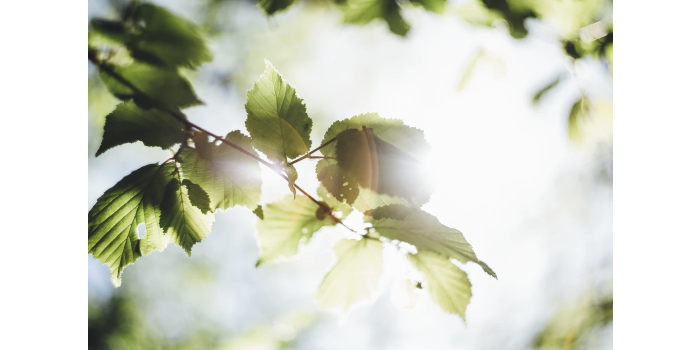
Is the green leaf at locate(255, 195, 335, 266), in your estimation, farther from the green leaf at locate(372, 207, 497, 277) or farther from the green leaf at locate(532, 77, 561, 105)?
the green leaf at locate(532, 77, 561, 105)

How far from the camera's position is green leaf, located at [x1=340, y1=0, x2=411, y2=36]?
1.54 feet

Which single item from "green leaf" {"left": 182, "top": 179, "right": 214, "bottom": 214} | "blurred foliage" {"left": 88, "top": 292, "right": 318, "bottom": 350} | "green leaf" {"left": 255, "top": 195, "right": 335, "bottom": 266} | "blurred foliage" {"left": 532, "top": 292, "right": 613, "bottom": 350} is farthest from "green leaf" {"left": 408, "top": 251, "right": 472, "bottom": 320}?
"blurred foliage" {"left": 532, "top": 292, "right": 613, "bottom": 350}

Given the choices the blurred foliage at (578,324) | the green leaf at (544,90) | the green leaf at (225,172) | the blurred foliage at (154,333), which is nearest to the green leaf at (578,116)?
the green leaf at (544,90)

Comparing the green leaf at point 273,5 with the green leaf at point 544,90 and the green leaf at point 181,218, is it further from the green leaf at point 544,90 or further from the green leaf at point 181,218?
the green leaf at point 544,90

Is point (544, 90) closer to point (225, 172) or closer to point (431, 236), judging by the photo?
point (431, 236)

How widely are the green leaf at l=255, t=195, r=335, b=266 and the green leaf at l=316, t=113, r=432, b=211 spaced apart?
3.9 inches

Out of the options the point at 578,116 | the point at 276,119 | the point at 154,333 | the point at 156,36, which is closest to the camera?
the point at 276,119

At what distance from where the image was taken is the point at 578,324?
2678 millimetres

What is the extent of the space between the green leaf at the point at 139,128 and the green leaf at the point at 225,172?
0.8 inches

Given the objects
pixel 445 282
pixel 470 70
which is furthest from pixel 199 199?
pixel 470 70

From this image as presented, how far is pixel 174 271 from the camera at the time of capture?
2.30 meters

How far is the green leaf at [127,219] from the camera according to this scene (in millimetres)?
298

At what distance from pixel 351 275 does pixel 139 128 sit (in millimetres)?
270
